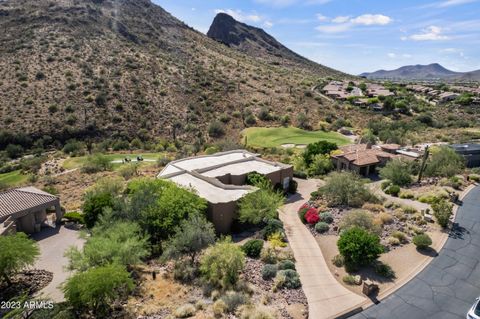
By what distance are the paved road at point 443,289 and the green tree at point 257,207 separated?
1059 cm

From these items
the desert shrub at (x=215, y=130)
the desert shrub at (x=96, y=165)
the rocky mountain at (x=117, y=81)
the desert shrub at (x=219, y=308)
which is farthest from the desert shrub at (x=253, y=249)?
the rocky mountain at (x=117, y=81)

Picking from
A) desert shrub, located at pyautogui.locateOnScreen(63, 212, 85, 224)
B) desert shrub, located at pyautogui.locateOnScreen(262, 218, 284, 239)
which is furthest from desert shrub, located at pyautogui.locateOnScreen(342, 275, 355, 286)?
desert shrub, located at pyautogui.locateOnScreen(63, 212, 85, 224)

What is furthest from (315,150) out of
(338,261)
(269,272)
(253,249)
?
(269,272)

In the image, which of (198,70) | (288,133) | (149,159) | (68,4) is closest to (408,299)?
(149,159)

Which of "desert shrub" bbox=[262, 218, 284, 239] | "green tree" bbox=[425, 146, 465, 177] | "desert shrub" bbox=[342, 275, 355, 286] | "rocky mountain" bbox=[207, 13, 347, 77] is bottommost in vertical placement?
"desert shrub" bbox=[342, 275, 355, 286]

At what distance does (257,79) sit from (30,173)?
60781 mm

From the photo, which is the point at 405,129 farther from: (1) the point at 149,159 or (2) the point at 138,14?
(2) the point at 138,14

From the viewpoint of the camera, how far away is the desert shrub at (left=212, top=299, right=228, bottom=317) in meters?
16.0

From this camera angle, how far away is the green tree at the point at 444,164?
3538 cm

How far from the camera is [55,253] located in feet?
75.0

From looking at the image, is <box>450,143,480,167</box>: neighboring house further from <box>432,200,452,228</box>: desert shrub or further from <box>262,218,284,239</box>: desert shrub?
<box>262,218,284,239</box>: desert shrub

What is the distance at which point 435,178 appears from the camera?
3569 cm

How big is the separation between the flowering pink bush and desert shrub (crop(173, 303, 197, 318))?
13129mm

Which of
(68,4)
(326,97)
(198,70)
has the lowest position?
(326,97)
